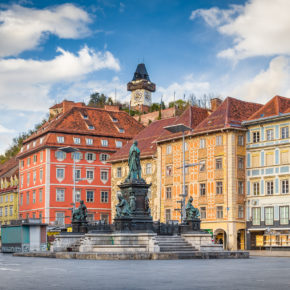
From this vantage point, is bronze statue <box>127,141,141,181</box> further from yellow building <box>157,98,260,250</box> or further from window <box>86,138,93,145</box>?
window <box>86,138,93,145</box>

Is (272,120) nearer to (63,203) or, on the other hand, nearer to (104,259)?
(63,203)

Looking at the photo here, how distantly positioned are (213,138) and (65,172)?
2341 centimetres

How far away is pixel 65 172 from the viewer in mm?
82438

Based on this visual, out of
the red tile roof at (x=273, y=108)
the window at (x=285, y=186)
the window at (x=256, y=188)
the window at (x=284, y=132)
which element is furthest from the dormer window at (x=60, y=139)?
the window at (x=285, y=186)

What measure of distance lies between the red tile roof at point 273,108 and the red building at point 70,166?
2483 centimetres

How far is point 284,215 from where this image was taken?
61344 mm

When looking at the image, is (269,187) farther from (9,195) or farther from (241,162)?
(9,195)

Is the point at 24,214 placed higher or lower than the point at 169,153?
lower

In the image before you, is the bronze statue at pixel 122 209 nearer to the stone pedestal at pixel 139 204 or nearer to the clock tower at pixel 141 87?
the stone pedestal at pixel 139 204

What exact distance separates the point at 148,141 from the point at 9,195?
27861 millimetres

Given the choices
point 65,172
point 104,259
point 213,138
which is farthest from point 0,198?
point 104,259

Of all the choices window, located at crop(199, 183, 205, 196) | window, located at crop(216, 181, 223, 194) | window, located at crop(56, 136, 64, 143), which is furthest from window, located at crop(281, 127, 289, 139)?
window, located at crop(56, 136, 64, 143)

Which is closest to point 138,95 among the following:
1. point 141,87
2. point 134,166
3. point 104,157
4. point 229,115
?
point 141,87

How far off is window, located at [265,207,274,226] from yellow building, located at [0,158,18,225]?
4217cm
